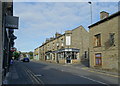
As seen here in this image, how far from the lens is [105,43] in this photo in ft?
66.9

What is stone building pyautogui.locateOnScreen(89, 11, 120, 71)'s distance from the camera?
18219 millimetres

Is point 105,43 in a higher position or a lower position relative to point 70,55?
higher

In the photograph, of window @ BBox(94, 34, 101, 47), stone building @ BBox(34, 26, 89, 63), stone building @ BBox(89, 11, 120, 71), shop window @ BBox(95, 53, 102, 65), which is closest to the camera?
stone building @ BBox(89, 11, 120, 71)

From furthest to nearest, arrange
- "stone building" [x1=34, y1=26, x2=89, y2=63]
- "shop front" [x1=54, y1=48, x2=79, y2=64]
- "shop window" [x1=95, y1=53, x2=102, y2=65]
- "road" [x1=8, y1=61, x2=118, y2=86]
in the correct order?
"stone building" [x1=34, y1=26, x2=89, y2=63] → "shop front" [x1=54, y1=48, x2=79, y2=64] → "shop window" [x1=95, y1=53, x2=102, y2=65] → "road" [x1=8, y1=61, x2=118, y2=86]

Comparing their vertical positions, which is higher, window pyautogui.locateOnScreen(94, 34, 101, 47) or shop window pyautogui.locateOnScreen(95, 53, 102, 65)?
window pyautogui.locateOnScreen(94, 34, 101, 47)

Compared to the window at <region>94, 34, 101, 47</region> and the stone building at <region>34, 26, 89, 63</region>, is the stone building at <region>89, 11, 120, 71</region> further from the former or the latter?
the stone building at <region>34, 26, 89, 63</region>

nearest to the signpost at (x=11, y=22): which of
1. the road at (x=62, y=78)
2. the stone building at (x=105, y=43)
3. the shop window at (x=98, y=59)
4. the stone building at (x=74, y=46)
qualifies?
the road at (x=62, y=78)

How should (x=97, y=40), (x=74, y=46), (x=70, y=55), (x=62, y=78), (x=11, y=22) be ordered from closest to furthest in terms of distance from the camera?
1. (x=11, y=22)
2. (x=62, y=78)
3. (x=97, y=40)
4. (x=70, y=55)
5. (x=74, y=46)

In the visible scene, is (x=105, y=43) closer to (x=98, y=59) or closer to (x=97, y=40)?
(x=97, y=40)

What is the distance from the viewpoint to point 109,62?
63.3ft

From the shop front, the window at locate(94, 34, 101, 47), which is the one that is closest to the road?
the window at locate(94, 34, 101, 47)

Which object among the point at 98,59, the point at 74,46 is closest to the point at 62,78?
the point at 98,59

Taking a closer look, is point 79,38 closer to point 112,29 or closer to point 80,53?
point 80,53

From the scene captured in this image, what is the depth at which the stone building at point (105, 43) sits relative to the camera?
18.2 m
